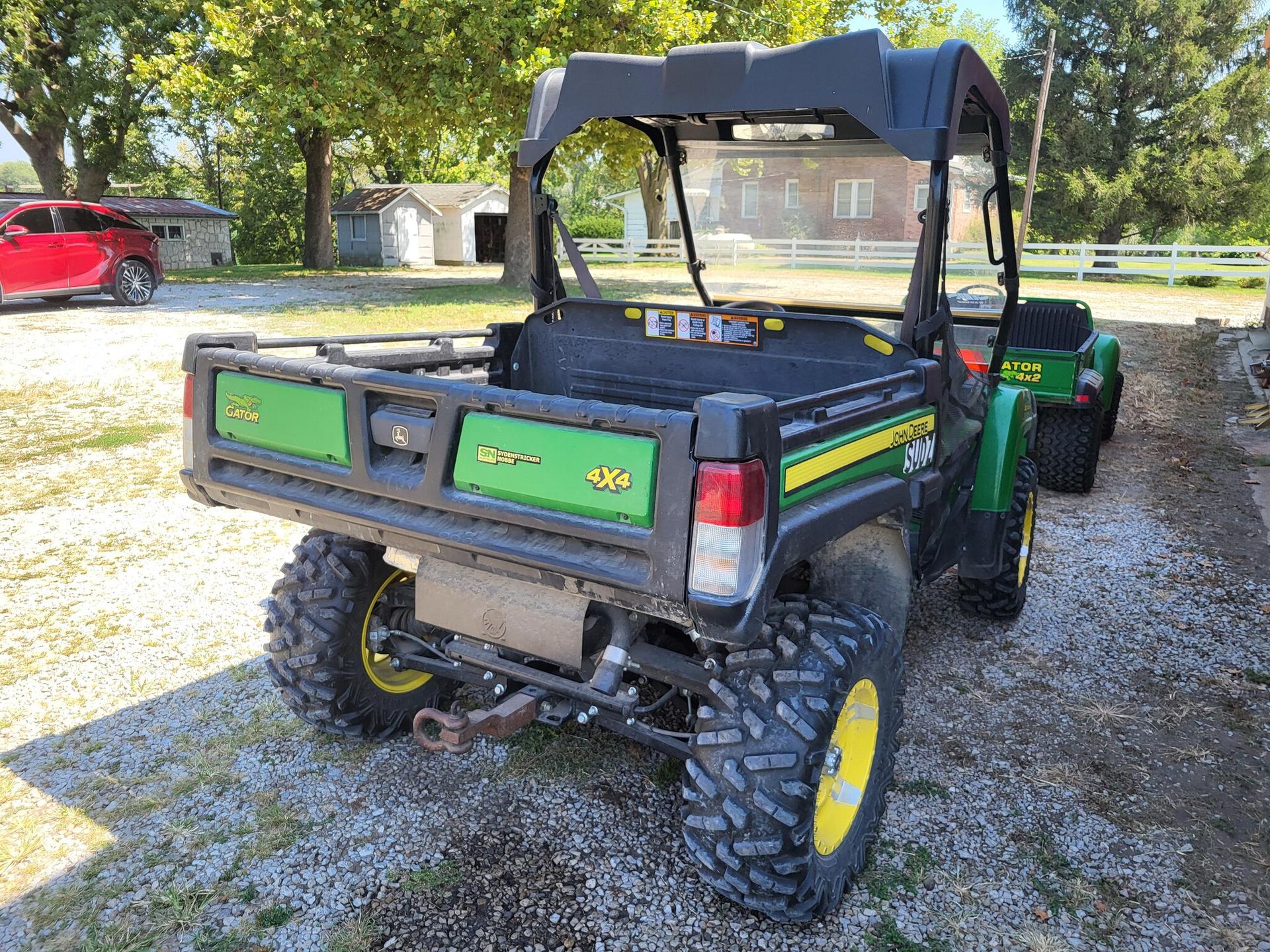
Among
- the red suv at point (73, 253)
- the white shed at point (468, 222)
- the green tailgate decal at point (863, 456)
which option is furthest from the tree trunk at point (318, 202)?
the green tailgate decal at point (863, 456)

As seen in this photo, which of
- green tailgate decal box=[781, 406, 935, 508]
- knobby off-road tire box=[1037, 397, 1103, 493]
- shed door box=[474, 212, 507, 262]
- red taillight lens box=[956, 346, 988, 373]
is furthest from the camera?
shed door box=[474, 212, 507, 262]

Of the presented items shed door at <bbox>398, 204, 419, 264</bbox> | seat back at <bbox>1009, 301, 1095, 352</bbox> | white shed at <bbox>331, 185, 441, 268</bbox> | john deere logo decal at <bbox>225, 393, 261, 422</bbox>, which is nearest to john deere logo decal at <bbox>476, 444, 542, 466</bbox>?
john deere logo decal at <bbox>225, 393, 261, 422</bbox>

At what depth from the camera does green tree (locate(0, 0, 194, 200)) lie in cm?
2308

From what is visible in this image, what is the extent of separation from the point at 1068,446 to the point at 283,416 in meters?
5.72

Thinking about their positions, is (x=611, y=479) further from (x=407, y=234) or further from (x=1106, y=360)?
(x=407, y=234)

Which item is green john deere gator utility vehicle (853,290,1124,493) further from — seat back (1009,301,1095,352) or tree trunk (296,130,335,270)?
tree trunk (296,130,335,270)

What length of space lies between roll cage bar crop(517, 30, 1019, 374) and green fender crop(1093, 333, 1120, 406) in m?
3.67

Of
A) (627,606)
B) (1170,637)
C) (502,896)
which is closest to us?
(627,606)

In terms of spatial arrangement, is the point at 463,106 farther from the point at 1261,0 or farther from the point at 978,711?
the point at 1261,0

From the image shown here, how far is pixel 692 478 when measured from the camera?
227cm

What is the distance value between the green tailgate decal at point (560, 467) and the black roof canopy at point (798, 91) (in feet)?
4.70

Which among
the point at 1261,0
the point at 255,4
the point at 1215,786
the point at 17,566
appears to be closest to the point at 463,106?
the point at 255,4

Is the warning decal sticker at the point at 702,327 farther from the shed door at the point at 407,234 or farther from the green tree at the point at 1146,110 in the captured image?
the shed door at the point at 407,234

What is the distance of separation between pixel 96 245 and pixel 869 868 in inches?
694
